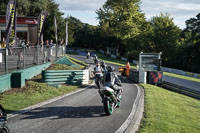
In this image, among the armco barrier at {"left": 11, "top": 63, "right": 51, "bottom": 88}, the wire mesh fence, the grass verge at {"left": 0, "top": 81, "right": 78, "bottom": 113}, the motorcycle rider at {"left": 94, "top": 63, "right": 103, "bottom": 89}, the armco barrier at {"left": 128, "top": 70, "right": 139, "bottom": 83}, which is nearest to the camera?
the grass verge at {"left": 0, "top": 81, "right": 78, "bottom": 113}

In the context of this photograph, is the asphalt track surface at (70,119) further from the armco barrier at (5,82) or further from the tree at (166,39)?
the tree at (166,39)

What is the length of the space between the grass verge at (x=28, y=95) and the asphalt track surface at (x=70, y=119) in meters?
0.92

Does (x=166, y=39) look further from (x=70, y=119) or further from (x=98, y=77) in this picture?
(x=70, y=119)

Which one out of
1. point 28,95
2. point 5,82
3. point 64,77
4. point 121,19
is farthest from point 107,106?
point 121,19

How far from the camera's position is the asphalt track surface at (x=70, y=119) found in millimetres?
7510

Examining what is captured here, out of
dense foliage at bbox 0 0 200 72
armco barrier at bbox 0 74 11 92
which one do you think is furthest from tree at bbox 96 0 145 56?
armco barrier at bbox 0 74 11 92

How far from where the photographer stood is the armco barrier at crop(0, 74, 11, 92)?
11573mm

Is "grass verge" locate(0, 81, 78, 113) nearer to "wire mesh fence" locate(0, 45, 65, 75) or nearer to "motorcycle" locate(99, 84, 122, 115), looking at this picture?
"wire mesh fence" locate(0, 45, 65, 75)

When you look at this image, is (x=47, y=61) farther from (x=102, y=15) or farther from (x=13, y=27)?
(x=102, y=15)

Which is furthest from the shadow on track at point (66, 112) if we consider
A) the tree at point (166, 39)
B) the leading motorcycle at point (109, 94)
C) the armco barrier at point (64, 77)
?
the tree at point (166, 39)

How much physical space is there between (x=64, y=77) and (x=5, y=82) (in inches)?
192

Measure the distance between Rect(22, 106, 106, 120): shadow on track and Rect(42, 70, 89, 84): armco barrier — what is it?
525 centimetres

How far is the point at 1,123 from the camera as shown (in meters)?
5.84

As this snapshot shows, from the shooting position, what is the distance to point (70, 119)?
339 inches
